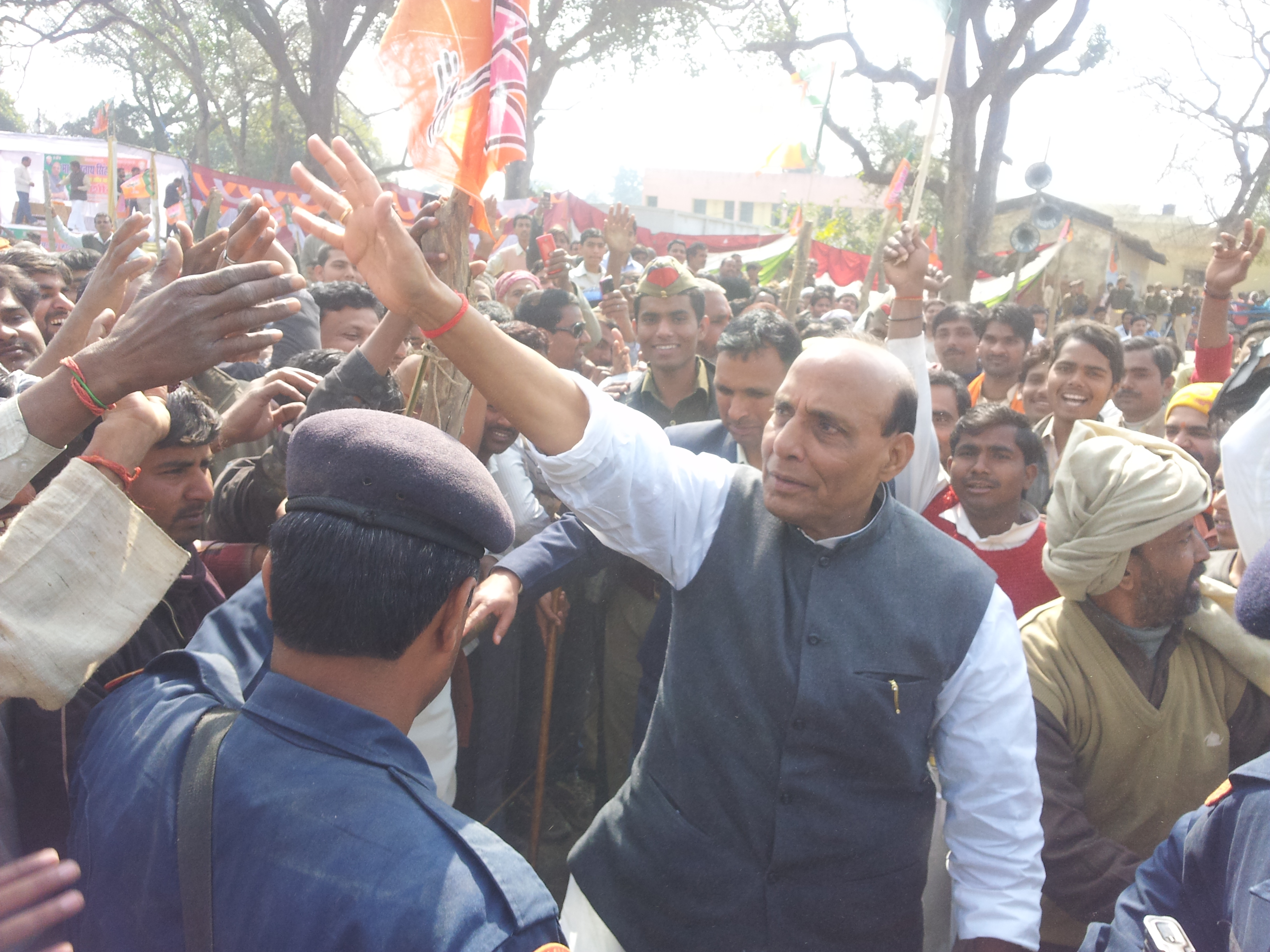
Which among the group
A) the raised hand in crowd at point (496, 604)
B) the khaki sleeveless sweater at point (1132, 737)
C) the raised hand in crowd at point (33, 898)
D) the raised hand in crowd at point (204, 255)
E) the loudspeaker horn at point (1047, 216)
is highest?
the loudspeaker horn at point (1047, 216)

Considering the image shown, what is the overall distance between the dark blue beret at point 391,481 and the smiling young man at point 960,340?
5090mm

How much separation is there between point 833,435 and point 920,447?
1060 millimetres

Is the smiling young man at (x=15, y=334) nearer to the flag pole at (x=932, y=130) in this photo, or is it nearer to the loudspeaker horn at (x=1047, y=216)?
the flag pole at (x=932, y=130)

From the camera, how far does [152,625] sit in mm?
1896

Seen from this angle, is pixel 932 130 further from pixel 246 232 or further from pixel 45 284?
pixel 45 284

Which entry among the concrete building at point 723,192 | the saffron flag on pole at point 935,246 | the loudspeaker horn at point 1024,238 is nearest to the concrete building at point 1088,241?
the saffron flag on pole at point 935,246

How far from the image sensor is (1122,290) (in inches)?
711

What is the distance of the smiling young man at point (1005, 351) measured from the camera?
5.32 m

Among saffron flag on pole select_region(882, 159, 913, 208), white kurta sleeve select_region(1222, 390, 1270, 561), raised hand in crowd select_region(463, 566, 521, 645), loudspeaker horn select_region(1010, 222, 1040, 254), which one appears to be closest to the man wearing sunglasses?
raised hand in crowd select_region(463, 566, 521, 645)

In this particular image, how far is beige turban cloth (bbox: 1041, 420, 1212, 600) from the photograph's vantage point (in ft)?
7.27

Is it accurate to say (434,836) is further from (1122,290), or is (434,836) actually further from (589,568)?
(1122,290)

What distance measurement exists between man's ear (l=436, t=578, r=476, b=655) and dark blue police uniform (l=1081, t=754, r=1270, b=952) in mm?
1266

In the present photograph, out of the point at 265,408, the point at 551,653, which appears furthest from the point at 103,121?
the point at 551,653

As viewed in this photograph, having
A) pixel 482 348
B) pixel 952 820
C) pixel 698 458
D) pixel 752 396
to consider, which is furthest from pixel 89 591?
pixel 752 396
